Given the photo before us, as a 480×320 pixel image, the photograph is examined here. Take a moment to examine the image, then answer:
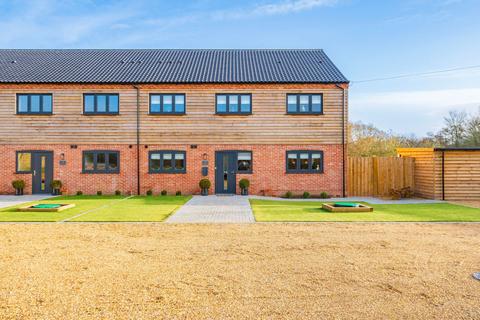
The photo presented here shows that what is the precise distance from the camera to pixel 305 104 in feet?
57.9

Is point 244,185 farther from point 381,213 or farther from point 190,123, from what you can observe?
point 381,213

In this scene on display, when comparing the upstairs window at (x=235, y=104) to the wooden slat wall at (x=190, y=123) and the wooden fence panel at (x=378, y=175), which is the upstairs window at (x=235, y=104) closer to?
the wooden slat wall at (x=190, y=123)

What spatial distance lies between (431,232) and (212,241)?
5.33m

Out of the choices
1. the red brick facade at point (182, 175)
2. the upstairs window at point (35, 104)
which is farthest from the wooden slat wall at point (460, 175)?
the upstairs window at point (35, 104)

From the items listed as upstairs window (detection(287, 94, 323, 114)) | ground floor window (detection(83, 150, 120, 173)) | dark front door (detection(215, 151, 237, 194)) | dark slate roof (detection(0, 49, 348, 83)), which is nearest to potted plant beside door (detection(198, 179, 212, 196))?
dark front door (detection(215, 151, 237, 194))

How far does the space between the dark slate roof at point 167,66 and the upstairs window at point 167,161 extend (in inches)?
142

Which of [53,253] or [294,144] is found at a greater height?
[294,144]

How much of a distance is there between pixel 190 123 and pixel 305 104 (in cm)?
577

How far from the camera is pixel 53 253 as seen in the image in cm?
664

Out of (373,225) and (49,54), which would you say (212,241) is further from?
(49,54)

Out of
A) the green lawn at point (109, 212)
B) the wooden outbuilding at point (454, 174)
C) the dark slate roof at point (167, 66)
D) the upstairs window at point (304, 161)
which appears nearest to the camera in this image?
the green lawn at point (109, 212)

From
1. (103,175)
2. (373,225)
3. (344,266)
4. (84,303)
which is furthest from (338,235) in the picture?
(103,175)

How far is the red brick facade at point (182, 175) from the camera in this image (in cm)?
1748

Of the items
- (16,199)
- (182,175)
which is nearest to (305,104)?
(182,175)
